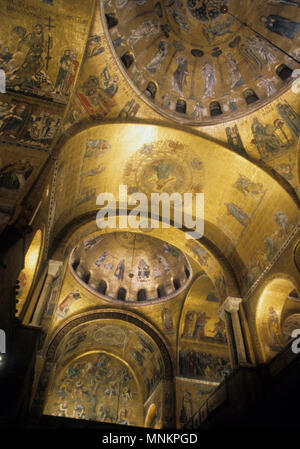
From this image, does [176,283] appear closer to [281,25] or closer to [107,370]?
[107,370]

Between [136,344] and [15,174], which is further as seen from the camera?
[136,344]

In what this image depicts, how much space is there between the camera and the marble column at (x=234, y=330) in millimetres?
10344

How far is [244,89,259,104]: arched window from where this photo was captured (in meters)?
11.2

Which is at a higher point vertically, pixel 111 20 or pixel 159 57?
pixel 159 57

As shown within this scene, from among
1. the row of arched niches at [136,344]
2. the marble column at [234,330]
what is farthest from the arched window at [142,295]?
the marble column at [234,330]

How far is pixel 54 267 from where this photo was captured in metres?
10.5

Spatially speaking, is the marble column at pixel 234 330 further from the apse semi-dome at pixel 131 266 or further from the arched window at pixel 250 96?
the arched window at pixel 250 96

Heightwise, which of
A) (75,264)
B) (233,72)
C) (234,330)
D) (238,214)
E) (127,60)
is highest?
(233,72)

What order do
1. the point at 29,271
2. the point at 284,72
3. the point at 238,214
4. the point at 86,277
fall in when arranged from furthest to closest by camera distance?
the point at 86,277 → the point at 238,214 → the point at 284,72 → the point at 29,271

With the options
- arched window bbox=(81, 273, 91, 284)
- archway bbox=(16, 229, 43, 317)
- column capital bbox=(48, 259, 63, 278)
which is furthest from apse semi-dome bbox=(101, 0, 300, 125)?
arched window bbox=(81, 273, 91, 284)

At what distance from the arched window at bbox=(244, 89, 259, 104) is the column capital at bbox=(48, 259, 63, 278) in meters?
8.99

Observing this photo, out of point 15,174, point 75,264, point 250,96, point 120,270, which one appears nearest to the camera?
point 15,174

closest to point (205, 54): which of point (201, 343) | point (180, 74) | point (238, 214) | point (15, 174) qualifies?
point (180, 74)

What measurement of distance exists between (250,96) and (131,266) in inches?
464
